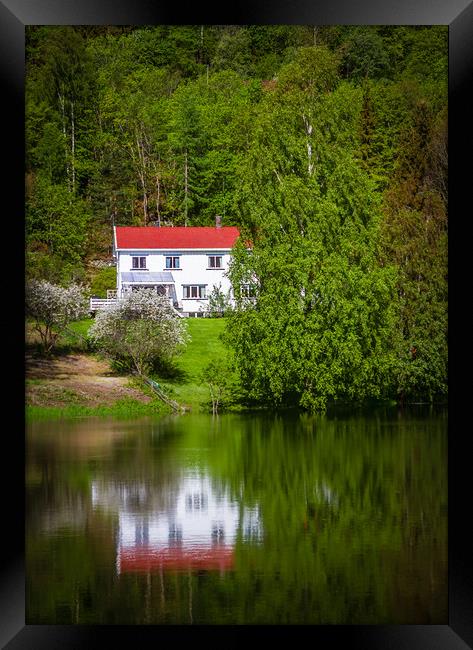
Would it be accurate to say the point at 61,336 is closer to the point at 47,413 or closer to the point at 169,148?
the point at 47,413

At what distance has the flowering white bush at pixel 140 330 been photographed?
11.1m

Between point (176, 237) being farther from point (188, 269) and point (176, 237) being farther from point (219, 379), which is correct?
point (219, 379)

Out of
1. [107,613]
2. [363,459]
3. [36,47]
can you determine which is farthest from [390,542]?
[36,47]

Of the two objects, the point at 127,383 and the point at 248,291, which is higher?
the point at 248,291

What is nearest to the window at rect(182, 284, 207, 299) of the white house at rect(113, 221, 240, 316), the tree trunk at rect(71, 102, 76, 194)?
the white house at rect(113, 221, 240, 316)

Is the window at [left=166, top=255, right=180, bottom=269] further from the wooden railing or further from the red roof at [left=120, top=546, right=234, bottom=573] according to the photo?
the red roof at [left=120, top=546, right=234, bottom=573]

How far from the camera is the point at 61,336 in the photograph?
11281 mm

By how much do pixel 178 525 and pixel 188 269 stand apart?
3083mm

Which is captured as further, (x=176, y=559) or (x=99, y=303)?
(x=99, y=303)

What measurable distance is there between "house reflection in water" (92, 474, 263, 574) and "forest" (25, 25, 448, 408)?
2150 mm

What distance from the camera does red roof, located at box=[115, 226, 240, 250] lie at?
34.0ft
